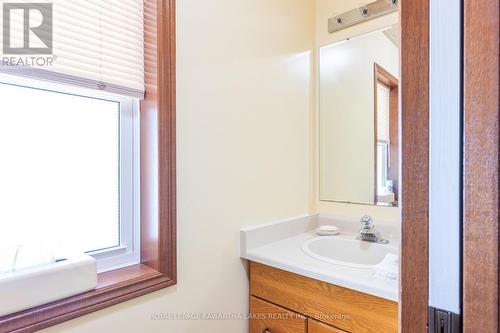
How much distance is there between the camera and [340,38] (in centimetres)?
→ 169

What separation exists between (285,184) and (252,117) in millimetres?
426

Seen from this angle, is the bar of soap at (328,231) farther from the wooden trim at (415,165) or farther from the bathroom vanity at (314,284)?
the wooden trim at (415,165)

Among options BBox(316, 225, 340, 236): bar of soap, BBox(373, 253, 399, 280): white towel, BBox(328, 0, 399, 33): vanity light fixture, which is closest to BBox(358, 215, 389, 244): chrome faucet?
BBox(316, 225, 340, 236): bar of soap

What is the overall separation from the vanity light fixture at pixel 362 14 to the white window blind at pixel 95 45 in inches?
44.2

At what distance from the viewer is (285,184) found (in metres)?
1.58

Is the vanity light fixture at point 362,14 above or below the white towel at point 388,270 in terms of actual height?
above

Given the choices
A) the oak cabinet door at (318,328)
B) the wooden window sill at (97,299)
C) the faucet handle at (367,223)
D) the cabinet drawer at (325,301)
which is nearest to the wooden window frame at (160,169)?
the wooden window sill at (97,299)

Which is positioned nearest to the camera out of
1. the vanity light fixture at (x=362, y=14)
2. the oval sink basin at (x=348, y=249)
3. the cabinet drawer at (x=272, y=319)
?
the cabinet drawer at (x=272, y=319)

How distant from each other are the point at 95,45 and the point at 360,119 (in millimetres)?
1337

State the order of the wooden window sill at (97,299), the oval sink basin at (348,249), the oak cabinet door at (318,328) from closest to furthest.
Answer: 1. the wooden window sill at (97,299)
2. the oak cabinet door at (318,328)
3. the oval sink basin at (348,249)

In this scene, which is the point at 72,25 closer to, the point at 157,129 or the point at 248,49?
the point at 157,129

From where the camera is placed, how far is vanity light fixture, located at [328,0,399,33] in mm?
1486

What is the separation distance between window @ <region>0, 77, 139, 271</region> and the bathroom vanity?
56 centimetres
